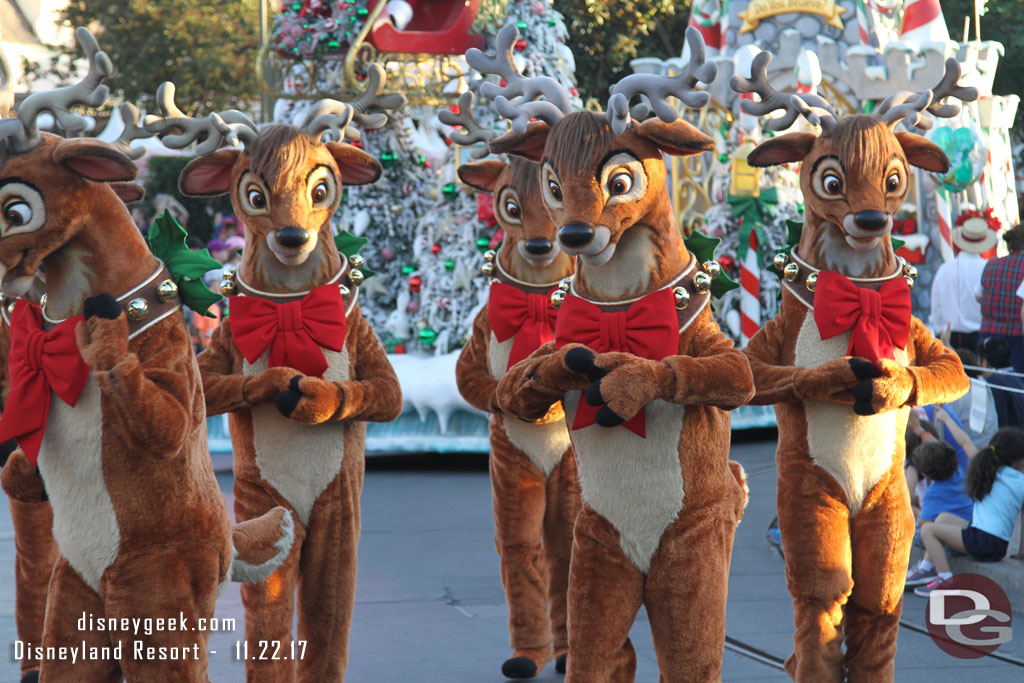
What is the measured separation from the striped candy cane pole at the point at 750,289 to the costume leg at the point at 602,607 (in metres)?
7.12

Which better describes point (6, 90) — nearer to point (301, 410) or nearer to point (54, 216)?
point (54, 216)

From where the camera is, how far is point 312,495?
4328 millimetres

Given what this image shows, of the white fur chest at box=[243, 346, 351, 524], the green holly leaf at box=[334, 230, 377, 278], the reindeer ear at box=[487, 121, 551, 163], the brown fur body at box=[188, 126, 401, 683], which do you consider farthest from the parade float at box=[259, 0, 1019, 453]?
the reindeer ear at box=[487, 121, 551, 163]

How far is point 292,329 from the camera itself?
4355mm

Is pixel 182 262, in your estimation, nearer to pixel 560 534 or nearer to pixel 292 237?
pixel 292 237

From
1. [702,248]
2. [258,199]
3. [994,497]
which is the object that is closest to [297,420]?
[258,199]

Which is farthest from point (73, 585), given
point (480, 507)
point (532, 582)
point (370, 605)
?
point (480, 507)

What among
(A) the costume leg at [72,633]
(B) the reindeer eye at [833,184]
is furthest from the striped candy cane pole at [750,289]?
(A) the costume leg at [72,633]

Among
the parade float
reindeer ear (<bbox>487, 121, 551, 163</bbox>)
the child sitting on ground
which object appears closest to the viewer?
reindeer ear (<bbox>487, 121, 551, 163</bbox>)

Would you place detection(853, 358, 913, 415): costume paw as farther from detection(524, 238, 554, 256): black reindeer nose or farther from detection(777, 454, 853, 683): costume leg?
detection(524, 238, 554, 256): black reindeer nose

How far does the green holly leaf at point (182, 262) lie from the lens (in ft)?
11.8

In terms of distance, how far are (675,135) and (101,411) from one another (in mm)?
1757

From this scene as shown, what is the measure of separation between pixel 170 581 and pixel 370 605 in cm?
299

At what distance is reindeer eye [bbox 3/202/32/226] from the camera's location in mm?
3375
